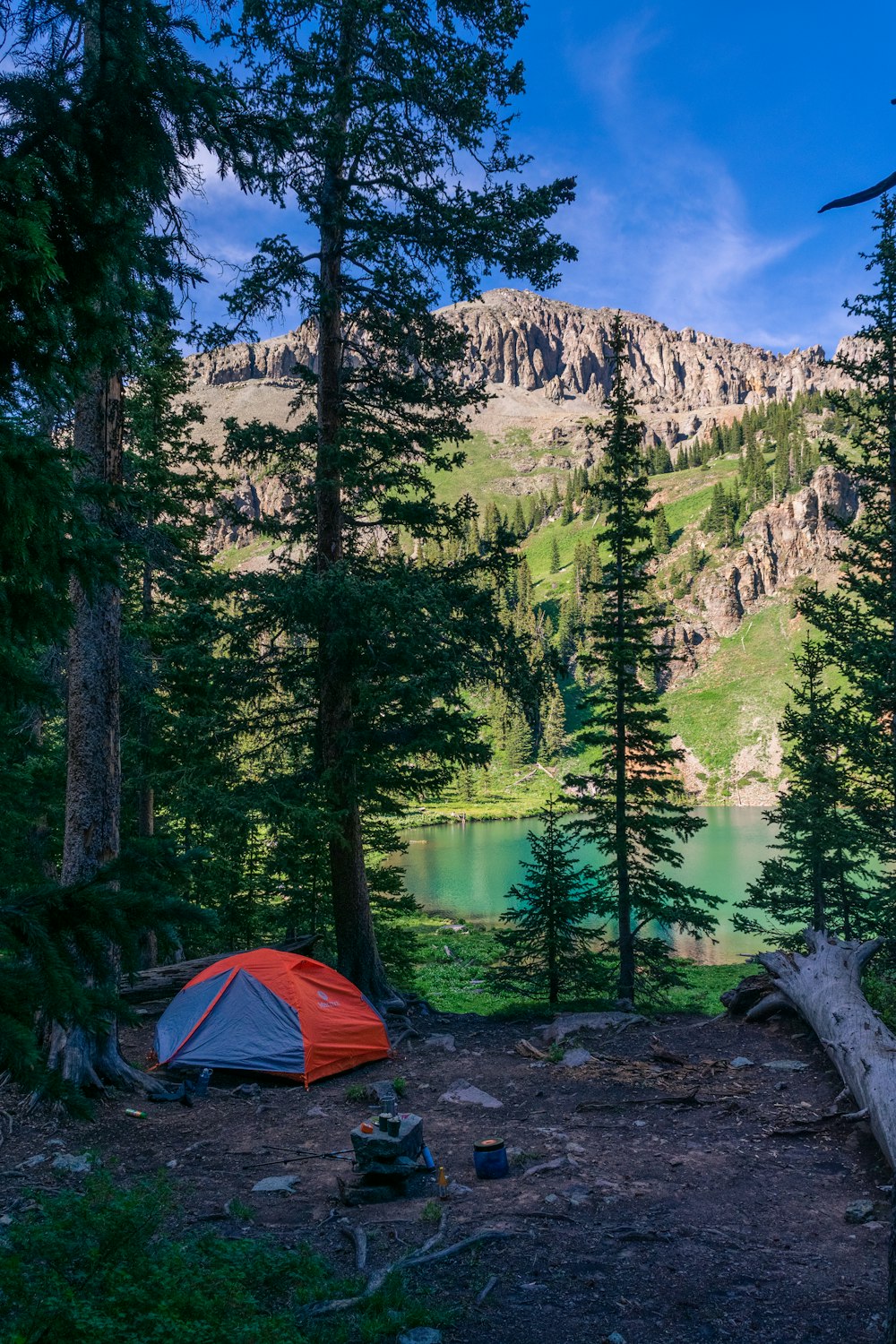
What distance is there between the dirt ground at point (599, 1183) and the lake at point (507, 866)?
17.0 meters

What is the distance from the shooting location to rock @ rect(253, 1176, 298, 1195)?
272 inches

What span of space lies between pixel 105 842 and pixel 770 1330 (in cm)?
744

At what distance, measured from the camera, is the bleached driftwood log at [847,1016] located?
24.1 ft

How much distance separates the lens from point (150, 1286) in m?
3.86

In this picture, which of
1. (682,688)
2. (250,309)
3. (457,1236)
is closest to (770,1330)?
(457,1236)

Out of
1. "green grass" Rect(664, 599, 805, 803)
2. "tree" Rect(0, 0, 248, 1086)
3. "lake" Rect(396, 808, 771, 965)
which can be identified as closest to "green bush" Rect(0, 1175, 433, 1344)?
"tree" Rect(0, 0, 248, 1086)

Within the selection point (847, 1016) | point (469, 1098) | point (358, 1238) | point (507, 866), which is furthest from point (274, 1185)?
point (507, 866)

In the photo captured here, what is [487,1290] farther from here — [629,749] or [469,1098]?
[629,749]

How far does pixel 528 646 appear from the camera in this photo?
43.3 feet

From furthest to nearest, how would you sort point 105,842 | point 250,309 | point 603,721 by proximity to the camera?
1. point 603,721
2. point 250,309
3. point 105,842

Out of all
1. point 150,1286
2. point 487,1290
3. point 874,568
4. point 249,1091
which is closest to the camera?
point 150,1286

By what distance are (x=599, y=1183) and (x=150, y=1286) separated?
4286 millimetres

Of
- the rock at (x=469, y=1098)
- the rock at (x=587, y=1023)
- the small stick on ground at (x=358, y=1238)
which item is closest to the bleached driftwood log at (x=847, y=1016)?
the rock at (x=587, y=1023)

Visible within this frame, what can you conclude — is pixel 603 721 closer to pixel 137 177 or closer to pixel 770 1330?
pixel 770 1330
